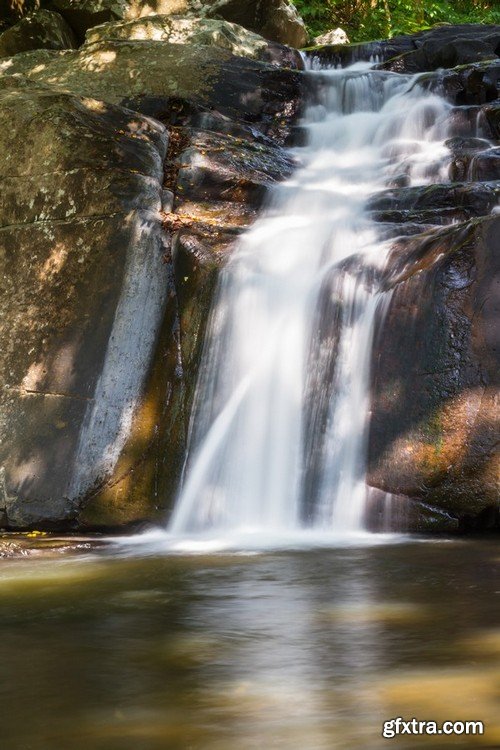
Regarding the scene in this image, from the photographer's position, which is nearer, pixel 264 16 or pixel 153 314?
pixel 153 314

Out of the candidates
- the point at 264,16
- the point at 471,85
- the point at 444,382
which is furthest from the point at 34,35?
the point at 444,382

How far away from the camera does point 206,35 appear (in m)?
12.3

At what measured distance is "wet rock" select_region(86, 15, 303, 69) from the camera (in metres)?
12.3

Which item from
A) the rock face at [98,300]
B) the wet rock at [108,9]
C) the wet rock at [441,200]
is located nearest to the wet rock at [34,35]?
the wet rock at [108,9]

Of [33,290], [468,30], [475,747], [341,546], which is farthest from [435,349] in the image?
[468,30]

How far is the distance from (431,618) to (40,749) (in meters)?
1.73

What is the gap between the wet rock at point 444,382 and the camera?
18.3 ft

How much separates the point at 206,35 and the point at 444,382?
27.6 feet

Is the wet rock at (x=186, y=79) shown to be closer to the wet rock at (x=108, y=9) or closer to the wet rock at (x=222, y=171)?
the wet rock at (x=222, y=171)

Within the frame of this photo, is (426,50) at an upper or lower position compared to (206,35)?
lower

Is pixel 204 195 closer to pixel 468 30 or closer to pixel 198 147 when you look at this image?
pixel 198 147

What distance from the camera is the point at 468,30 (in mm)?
12703

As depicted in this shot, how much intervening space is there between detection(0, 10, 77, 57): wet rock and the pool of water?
1132 centimetres

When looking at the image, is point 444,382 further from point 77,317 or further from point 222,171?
point 222,171
